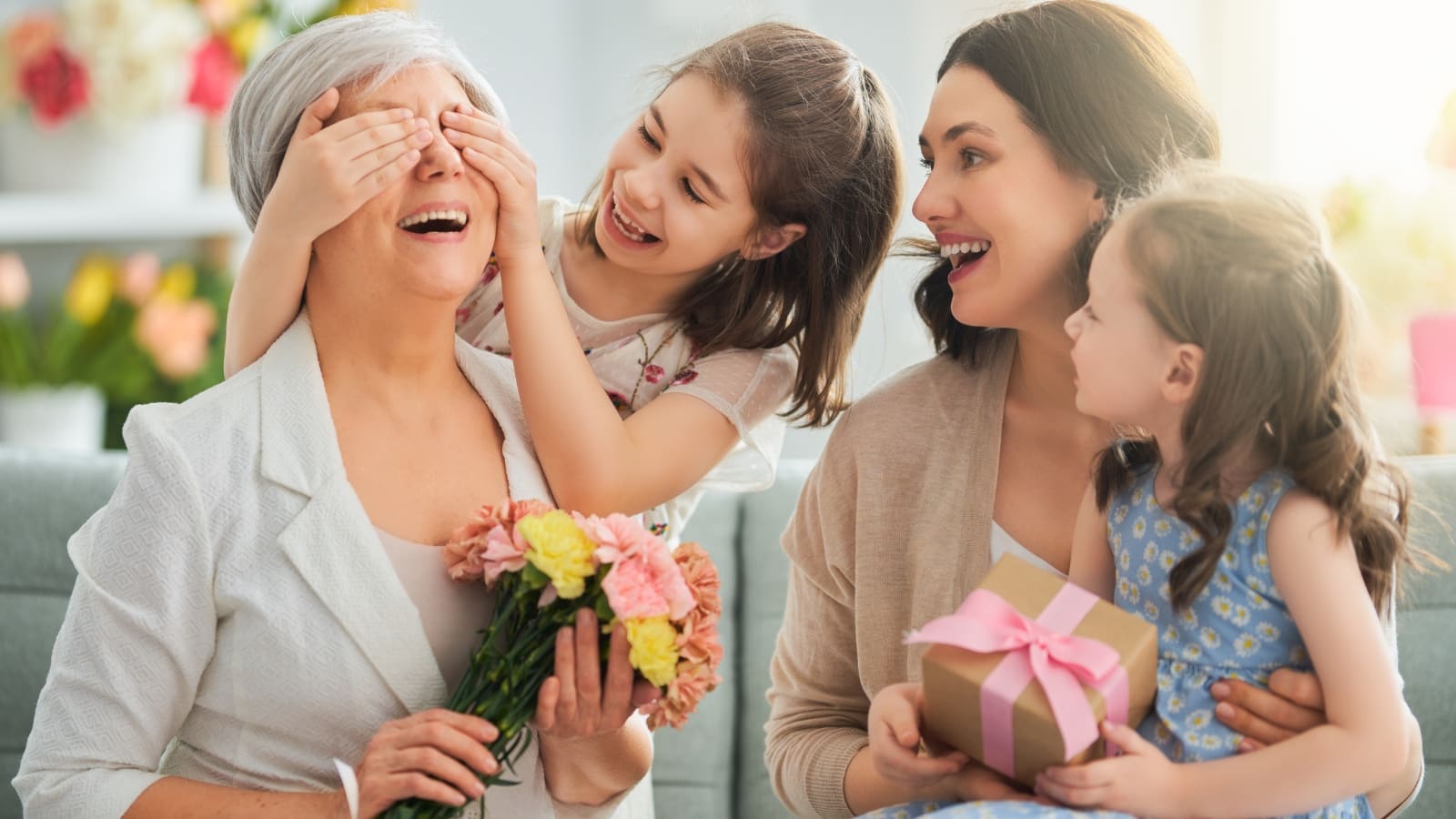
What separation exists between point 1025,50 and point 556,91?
244cm

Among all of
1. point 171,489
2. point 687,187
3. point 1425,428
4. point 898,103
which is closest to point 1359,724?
point 687,187

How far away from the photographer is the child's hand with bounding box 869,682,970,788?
143 centimetres

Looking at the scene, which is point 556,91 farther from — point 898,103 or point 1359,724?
point 1359,724

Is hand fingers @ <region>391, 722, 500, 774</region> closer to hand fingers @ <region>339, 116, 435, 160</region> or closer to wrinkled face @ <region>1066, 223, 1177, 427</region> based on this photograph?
hand fingers @ <region>339, 116, 435, 160</region>

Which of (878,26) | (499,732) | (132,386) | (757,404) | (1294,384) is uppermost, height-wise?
(878,26)

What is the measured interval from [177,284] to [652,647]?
2333mm

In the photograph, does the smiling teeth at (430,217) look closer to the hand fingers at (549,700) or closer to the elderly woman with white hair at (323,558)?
the elderly woman with white hair at (323,558)

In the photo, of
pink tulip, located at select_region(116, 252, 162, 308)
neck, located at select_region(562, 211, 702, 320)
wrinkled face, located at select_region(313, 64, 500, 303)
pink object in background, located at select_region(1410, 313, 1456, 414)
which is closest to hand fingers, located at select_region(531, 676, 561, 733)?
wrinkled face, located at select_region(313, 64, 500, 303)

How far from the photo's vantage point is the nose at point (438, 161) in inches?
60.2

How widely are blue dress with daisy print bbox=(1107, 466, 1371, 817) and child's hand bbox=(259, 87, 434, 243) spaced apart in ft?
2.94

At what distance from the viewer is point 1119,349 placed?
4.64ft

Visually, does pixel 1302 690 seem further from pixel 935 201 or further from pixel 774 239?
pixel 774 239

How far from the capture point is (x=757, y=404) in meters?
1.96

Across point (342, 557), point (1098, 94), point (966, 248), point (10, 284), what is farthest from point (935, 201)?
point (10, 284)
